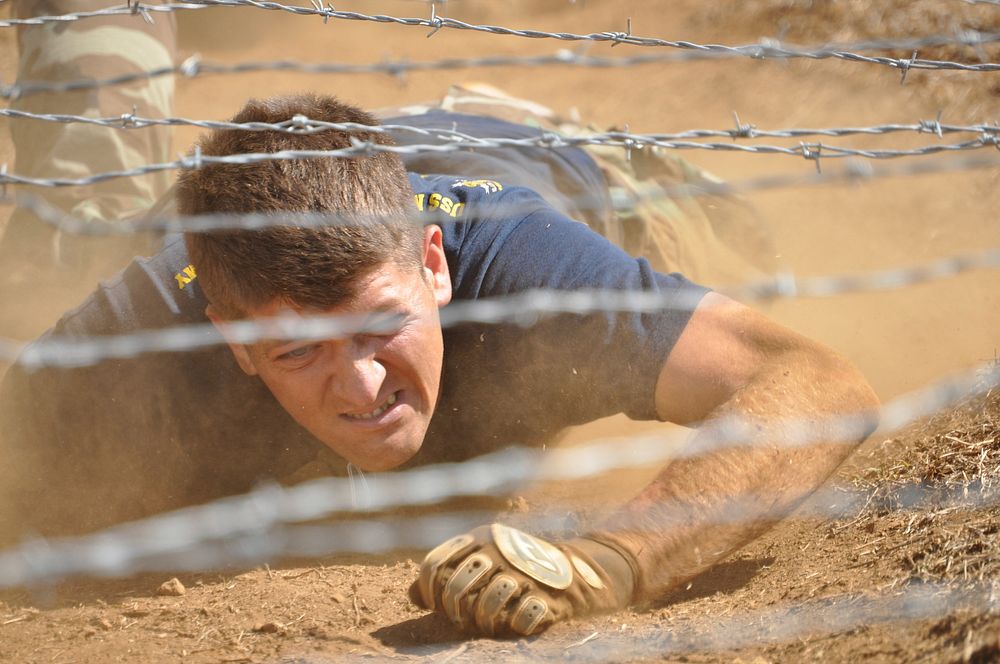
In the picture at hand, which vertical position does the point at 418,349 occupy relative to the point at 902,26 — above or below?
below

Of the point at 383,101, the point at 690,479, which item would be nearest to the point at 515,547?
the point at 690,479

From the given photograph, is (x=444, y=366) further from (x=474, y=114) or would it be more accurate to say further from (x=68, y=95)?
(x=68, y=95)

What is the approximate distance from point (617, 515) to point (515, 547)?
326mm

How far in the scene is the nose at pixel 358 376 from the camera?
231 cm

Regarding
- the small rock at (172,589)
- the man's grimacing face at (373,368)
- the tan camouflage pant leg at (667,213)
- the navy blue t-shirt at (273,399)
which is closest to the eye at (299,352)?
the man's grimacing face at (373,368)

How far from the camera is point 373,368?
232cm

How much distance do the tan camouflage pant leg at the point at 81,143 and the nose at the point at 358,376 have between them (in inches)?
73.0

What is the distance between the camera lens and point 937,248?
15.5ft

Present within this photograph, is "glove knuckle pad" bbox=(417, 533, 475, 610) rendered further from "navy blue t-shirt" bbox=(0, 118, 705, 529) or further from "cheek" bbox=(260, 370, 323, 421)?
"navy blue t-shirt" bbox=(0, 118, 705, 529)

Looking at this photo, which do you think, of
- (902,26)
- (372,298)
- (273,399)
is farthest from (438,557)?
(902,26)

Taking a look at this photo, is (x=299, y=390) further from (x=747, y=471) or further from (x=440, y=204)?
(x=747, y=471)

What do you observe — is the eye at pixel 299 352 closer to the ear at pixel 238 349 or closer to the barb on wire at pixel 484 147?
the ear at pixel 238 349

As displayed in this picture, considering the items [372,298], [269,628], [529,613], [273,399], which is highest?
[372,298]

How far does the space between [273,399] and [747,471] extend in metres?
1.18
